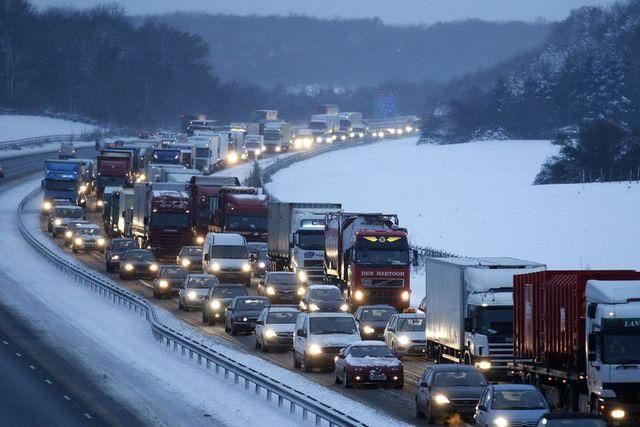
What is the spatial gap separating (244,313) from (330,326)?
350 inches

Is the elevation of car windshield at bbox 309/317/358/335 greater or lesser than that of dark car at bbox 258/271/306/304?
greater

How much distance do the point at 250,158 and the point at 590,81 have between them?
3636 centimetres


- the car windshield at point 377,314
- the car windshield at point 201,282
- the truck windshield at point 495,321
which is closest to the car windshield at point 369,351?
the truck windshield at point 495,321

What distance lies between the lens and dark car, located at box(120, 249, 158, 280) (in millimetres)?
Answer: 66562

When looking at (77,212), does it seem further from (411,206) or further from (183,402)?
(183,402)

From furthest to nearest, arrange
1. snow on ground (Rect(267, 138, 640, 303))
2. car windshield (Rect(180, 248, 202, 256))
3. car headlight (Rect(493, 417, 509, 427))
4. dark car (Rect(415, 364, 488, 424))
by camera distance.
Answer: snow on ground (Rect(267, 138, 640, 303))
car windshield (Rect(180, 248, 202, 256))
dark car (Rect(415, 364, 488, 424))
car headlight (Rect(493, 417, 509, 427))

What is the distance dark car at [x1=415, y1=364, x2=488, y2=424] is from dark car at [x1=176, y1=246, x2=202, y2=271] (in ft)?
126

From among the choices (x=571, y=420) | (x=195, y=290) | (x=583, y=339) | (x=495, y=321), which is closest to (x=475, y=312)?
(x=495, y=321)

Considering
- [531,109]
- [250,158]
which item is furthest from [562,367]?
[531,109]

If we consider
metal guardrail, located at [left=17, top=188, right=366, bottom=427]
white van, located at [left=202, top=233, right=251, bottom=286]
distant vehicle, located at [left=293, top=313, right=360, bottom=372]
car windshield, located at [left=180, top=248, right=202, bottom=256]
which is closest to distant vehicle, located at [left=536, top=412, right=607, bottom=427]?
metal guardrail, located at [left=17, top=188, right=366, bottom=427]

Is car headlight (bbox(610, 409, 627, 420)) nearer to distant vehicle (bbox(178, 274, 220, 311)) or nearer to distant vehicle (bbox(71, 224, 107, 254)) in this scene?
distant vehicle (bbox(178, 274, 220, 311))

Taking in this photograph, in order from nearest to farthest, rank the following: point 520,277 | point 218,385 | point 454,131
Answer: point 520,277, point 218,385, point 454,131

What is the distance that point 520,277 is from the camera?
111 ft

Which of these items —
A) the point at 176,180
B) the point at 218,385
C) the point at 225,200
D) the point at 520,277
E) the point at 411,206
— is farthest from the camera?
the point at 411,206
